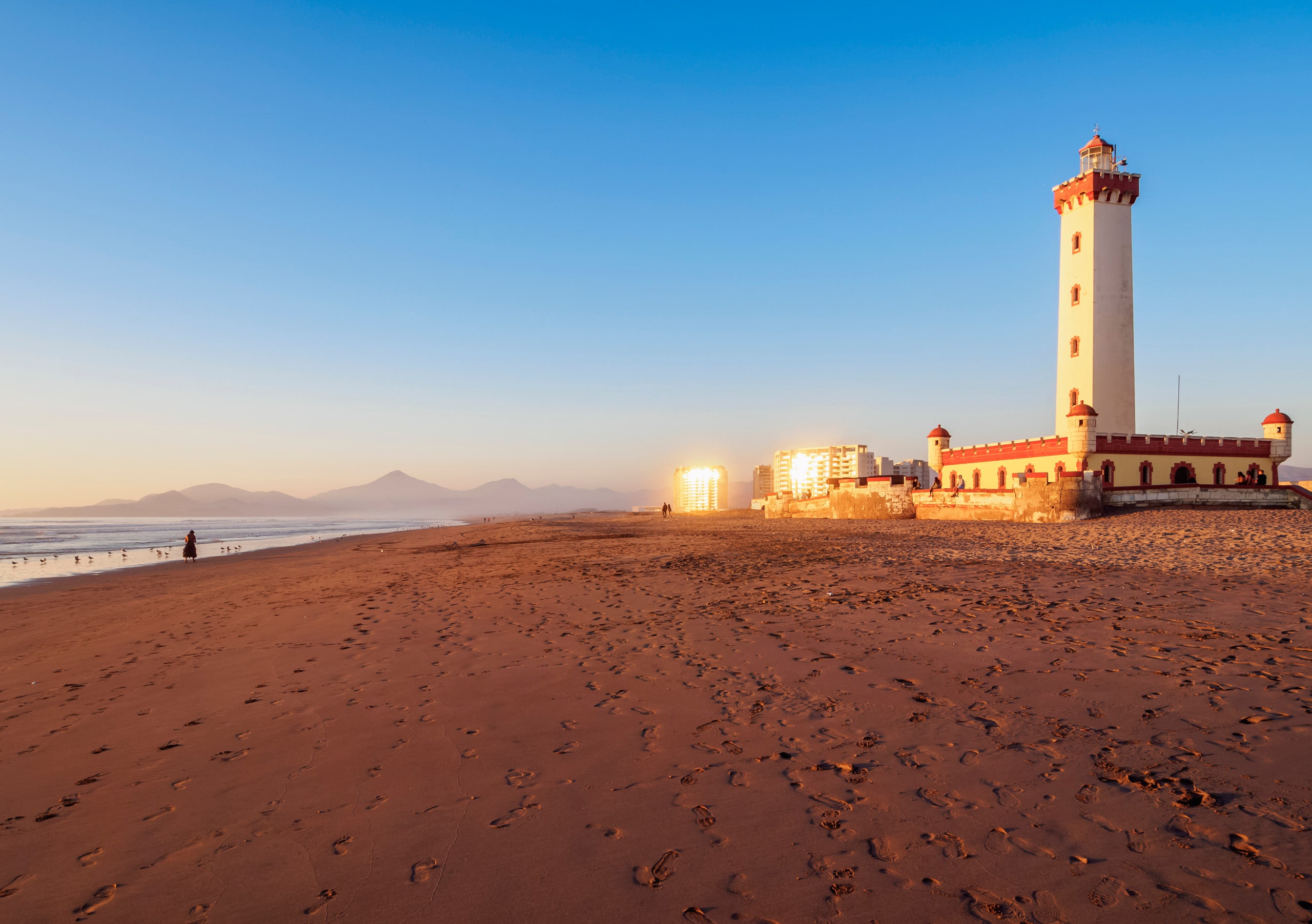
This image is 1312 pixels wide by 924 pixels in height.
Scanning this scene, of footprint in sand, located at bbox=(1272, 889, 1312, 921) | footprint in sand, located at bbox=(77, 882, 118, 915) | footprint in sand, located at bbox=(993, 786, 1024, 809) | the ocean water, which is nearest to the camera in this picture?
footprint in sand, located at bbox=(1272, 889, 1312, 921)

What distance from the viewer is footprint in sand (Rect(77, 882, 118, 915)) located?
3.22m

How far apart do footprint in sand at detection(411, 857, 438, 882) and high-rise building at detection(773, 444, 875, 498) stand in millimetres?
58626

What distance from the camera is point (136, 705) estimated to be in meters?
6.64

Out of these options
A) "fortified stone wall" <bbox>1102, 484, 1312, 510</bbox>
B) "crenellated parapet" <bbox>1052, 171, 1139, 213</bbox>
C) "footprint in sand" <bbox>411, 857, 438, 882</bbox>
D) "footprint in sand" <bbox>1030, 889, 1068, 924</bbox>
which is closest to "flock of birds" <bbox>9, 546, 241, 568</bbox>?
"footprint in sand" <bbox>411, 857, 438, 882</bbox>

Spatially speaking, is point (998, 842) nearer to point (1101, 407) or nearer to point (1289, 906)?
point (1289, 906)

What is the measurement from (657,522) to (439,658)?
132 feet

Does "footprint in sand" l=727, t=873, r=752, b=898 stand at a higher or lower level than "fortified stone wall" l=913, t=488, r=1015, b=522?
lower

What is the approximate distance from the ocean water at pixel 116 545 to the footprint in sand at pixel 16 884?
932 inches

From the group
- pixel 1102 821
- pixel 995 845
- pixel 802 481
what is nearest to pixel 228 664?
pixel 995 845

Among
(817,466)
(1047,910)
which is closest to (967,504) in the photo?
(1047,910)

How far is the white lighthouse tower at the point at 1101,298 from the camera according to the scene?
34.7 m

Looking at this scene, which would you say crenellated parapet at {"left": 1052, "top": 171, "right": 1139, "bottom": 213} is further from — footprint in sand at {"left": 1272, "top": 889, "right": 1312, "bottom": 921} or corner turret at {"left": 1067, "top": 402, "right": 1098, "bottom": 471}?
footprint in sand at {"left": 1272, "top": 889, "right": 1312, "bottom": 921}

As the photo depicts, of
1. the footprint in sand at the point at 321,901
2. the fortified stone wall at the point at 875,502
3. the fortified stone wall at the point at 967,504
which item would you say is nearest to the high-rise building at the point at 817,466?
Result: the fortified stone wall at the point at 875,502

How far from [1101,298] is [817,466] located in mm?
36347
